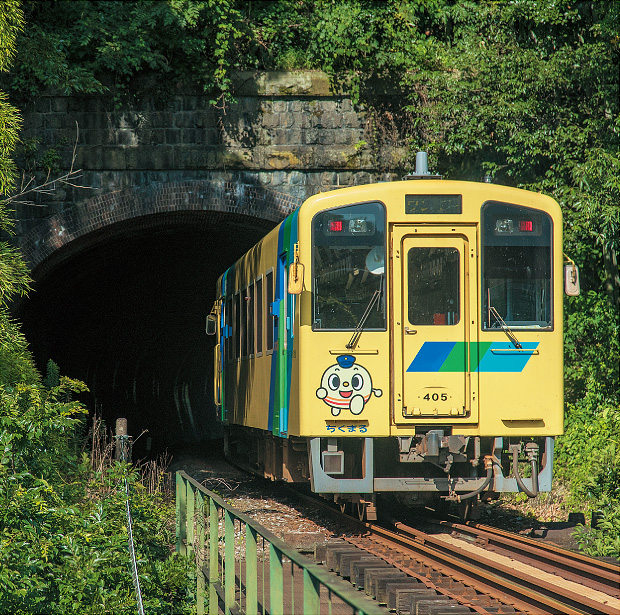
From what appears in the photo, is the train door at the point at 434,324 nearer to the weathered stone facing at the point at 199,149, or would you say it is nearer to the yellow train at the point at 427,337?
the yellow train at the point at 427,337

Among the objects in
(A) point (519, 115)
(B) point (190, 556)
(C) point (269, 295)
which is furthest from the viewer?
(A) point (519, 115)

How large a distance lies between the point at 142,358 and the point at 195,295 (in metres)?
5.28

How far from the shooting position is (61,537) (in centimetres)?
745

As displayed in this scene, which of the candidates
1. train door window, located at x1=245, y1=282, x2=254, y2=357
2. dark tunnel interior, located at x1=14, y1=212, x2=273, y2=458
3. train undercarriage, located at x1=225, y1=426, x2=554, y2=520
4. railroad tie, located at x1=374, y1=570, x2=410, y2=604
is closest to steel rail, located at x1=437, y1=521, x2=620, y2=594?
train undercarriage, located at x1=225, y1=426, x2=554, y2=520

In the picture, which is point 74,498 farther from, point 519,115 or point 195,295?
point 195,295

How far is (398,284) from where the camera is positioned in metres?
9.24

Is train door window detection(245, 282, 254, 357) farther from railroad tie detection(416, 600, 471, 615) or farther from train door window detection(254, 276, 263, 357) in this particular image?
railroad tie detection(416, 600, 471, 615)

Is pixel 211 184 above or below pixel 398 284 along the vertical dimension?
above

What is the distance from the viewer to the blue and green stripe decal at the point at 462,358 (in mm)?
9125

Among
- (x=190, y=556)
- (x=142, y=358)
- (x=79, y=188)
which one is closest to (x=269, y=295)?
(x=190, y=556)

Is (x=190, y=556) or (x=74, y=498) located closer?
(x=190, y=556)

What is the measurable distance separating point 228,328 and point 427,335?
22.9 feet

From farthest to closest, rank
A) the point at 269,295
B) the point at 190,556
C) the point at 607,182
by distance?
1. the point at 607,182
2. the point at 269,295
3. the point at 190,556

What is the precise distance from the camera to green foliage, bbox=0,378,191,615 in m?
6.88
